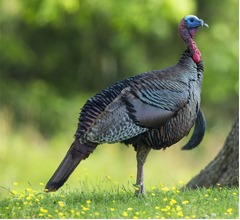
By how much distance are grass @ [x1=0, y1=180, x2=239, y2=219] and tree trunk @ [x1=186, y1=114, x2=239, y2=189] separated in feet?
3.43

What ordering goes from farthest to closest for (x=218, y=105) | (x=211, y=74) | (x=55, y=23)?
1. (x=218, y=105)
2. (x=55, y=23)
3. (x=211, y=74)

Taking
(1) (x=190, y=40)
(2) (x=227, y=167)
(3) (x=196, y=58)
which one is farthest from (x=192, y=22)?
(2) (x=227, y=167)

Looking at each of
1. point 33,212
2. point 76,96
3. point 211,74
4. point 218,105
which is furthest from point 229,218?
point 218,105

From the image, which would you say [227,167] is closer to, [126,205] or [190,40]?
[190,40]

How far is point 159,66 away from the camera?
2214 centimetres

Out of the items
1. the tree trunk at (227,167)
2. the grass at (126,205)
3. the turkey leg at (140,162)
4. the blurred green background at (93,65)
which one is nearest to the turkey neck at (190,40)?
the turkey leg at (140,162)

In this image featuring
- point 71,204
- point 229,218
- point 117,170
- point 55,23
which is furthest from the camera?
point 55,23

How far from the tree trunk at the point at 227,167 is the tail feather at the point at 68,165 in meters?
2.32

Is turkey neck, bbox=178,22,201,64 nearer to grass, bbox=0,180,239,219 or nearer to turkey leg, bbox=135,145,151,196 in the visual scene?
turkey leg, bbox=135,145,151,196

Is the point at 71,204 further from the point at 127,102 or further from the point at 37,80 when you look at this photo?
the point at 37,80

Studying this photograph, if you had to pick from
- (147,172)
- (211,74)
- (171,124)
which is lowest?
(147,172)

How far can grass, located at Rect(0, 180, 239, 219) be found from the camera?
7.27m

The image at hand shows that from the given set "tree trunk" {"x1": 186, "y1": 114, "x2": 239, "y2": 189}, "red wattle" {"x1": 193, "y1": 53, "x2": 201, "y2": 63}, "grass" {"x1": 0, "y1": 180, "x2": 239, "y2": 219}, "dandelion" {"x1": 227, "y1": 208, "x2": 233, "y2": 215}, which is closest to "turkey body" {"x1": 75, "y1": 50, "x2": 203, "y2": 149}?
"red wattle" {"x1": 193, "y1": 53, "x2": 201, "y2": 63}

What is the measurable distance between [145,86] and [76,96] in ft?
44.4
